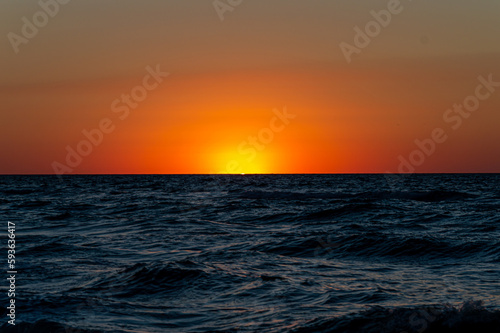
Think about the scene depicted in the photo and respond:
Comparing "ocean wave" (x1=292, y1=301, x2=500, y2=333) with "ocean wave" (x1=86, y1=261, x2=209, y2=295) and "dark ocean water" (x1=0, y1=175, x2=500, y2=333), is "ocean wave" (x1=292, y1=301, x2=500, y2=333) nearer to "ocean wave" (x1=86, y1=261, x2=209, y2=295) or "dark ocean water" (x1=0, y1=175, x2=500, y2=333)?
"dark ocean water" (x1=0, y1=175, x2=500, y2=333)

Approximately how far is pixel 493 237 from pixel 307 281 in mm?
10006

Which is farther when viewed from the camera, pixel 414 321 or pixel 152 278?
pixel 152 278

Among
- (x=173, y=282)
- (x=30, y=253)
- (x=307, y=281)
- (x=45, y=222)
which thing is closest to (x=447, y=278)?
(x=307, y=281)

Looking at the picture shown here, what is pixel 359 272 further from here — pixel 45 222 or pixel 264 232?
pixel 45 222

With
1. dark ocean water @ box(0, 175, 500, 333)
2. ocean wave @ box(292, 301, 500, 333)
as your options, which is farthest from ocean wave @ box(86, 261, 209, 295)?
ocean wave @ box(292, 301, 500, 333)

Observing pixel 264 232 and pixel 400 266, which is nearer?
pixel 400 266

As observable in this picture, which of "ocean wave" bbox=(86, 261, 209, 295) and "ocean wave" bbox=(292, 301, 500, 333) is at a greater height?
"ocean wave" bbox=(86, 261, 209, 295)

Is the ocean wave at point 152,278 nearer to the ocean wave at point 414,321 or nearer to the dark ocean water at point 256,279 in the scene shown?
the dark ocean water at point 256,279

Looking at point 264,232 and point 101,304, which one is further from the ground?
point 264,232

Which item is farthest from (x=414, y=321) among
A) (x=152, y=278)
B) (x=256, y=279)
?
(x=152, y=278)

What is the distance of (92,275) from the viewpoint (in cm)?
1298

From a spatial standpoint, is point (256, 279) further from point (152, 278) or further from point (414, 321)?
point (414, 321)

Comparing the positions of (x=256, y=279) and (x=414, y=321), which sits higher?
(x=256, y=279)

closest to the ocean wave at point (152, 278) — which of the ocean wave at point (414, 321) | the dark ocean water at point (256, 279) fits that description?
the dark ocean water at point (256, 279)
